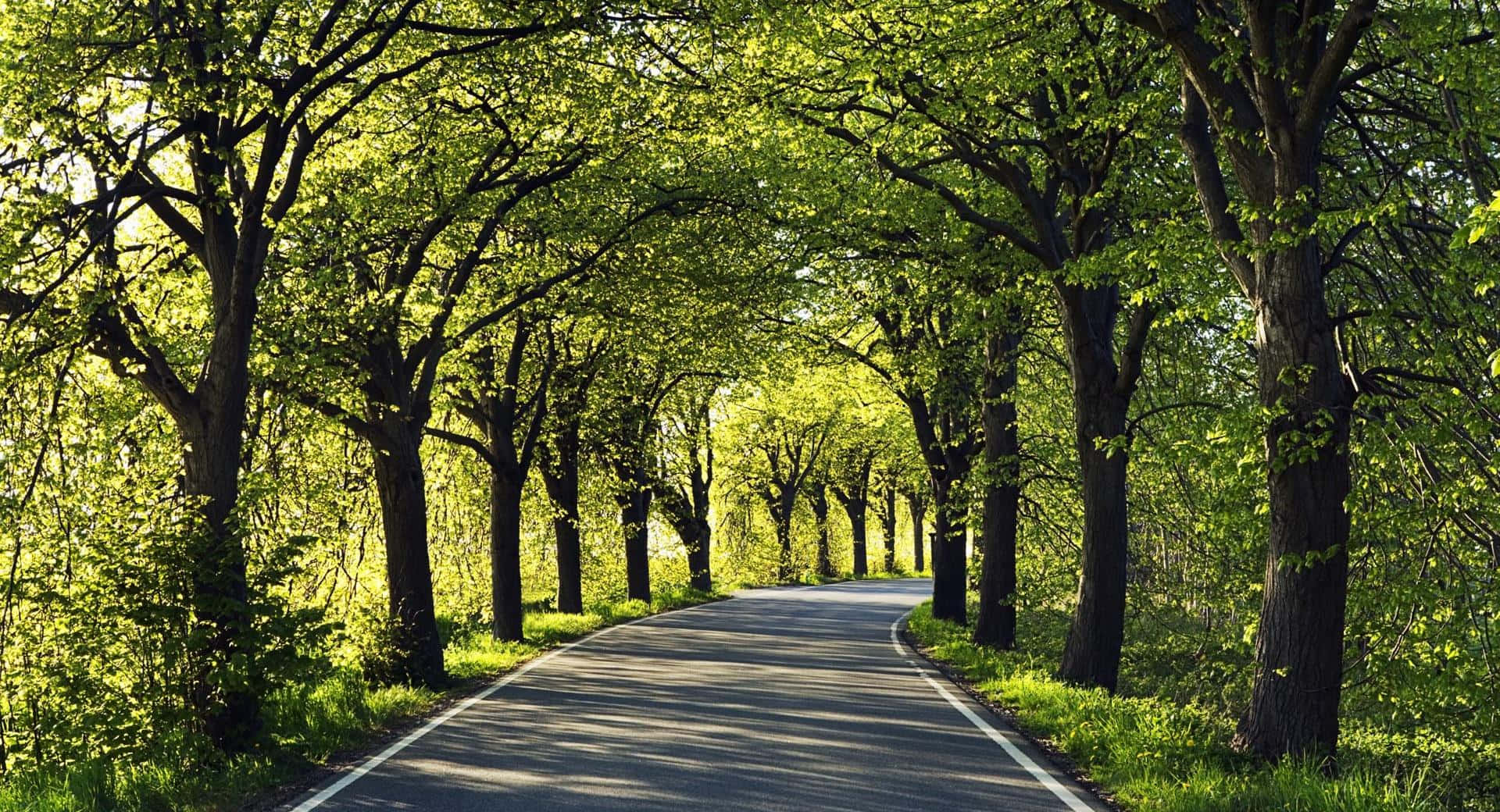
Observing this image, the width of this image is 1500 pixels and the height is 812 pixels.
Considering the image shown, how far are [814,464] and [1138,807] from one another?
4832cm

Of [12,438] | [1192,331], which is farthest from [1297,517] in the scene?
[12,438]

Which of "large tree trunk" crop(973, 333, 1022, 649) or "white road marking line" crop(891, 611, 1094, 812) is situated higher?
"large tree trunk" crop(973, 333, 1022, 649)

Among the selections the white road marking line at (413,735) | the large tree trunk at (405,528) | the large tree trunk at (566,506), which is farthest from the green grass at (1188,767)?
the large tree trunk at (566,506)

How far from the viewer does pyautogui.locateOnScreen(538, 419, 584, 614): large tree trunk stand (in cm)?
2752

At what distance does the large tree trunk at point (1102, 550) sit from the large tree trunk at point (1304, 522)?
526 centimetres

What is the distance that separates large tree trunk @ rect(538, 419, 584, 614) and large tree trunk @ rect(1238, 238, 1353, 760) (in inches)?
763

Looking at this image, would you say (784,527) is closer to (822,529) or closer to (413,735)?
(822,529)

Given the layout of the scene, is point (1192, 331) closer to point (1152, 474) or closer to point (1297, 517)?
point (1152, 474)

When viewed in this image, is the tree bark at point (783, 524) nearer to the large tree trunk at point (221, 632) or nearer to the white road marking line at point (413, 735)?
the white road marking line at point (413, 735)

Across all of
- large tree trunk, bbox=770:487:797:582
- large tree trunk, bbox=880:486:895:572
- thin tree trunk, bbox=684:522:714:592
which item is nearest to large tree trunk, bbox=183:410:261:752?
thin tree trunk, bbox=684:522:714:592

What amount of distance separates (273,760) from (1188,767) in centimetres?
665

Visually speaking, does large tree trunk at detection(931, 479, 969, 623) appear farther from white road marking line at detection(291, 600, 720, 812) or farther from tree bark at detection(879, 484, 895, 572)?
tree bark at detection(879, 484, 895, 572)

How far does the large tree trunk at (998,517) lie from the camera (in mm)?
20328

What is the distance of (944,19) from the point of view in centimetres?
1198
